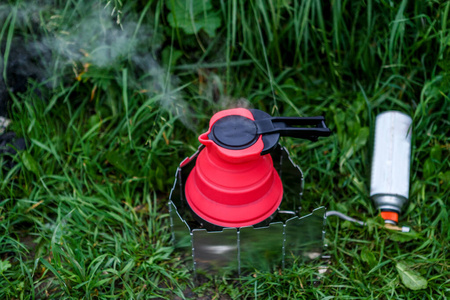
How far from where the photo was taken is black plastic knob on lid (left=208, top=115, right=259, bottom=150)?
157 cm

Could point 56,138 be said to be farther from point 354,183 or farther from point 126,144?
point 354,183

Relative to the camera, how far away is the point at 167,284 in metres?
1.81


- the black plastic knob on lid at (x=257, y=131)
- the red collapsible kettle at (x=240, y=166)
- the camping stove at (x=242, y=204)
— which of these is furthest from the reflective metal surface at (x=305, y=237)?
the black plastic knob on lid at (x=257, y=131)

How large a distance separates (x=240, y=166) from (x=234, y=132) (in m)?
0.12

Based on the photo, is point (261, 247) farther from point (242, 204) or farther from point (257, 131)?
point (257, 131)

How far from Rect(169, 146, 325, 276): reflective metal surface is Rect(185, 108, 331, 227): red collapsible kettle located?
67 millimetres

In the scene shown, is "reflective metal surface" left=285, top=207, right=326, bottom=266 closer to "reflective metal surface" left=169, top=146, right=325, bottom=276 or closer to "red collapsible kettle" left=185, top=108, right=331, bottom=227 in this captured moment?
"reflective metal surface" left=169, top=146, right=325, bottom=276

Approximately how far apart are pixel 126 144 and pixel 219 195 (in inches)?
28.1

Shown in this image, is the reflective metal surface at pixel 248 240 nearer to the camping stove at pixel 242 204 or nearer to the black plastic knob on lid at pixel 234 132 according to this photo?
the camping stove at pixel 242 204

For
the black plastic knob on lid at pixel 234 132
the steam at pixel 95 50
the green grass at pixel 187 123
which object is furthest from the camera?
the steam at pixel 95 50

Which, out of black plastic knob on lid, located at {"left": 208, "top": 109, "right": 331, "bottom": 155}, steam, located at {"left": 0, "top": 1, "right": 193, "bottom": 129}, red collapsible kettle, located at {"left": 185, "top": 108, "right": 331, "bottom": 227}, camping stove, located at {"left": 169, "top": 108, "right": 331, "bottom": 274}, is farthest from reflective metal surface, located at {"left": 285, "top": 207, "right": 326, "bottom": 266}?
steam, located at {"left": 0, "top": 1, "right": 193, "bottom": 129}

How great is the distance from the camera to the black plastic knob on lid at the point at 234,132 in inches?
62.0

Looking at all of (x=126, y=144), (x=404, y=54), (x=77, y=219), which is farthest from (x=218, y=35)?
(x=77, y=219)

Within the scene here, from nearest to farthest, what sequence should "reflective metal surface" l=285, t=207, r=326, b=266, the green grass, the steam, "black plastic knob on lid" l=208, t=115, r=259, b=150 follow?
"black plastic knob on lid" l=208, t=115, r=259, b=150 < "reflective metal surface" l=285, t=207, r=326, b=266 < the green grass < the steam
